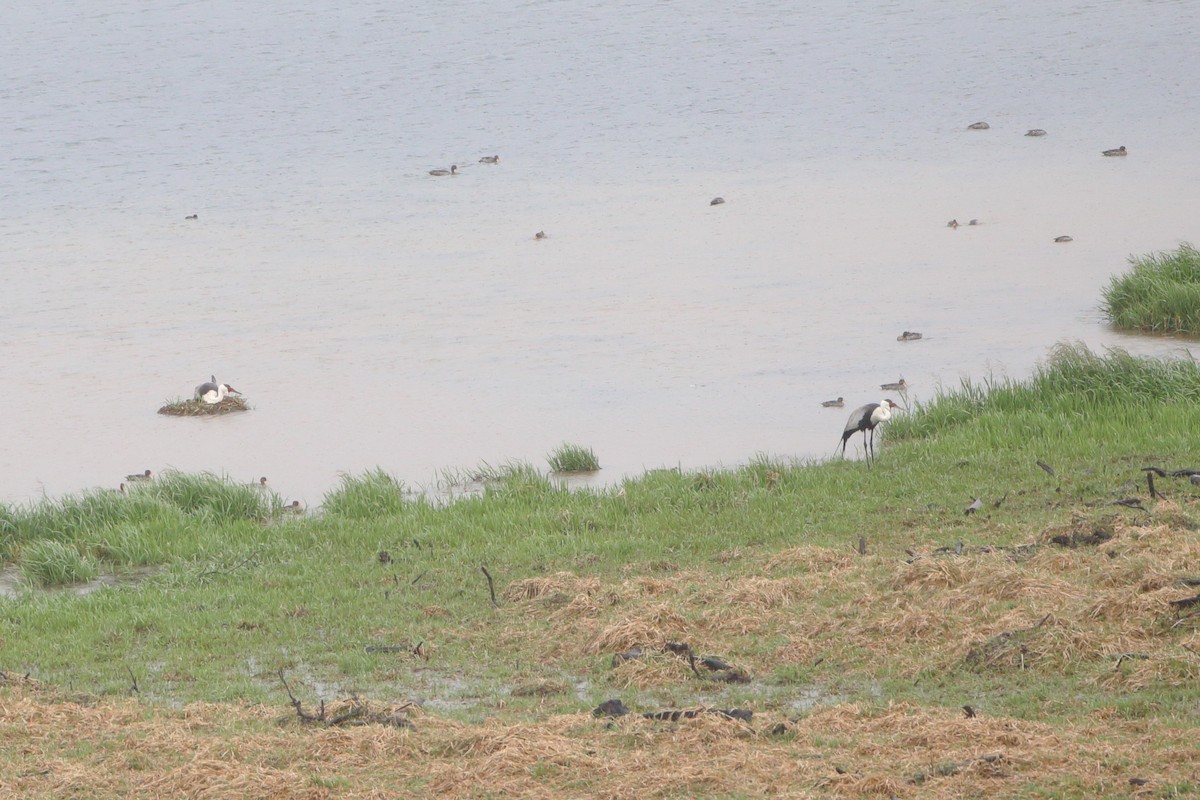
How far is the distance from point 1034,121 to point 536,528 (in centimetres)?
2159

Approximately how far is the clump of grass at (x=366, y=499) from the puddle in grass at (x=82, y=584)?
4.32 ft

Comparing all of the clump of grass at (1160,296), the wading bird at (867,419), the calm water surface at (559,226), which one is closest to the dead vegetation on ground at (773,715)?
the wading bird at (867,419)

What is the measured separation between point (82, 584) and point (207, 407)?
4.44 metres

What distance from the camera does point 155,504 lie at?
34.1ft

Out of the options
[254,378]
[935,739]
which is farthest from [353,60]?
[935,739]

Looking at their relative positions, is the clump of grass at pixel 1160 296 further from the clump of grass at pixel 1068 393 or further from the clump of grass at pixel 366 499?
the clump of grass at pixel 366 499

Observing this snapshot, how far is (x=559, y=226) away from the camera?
22.1 m

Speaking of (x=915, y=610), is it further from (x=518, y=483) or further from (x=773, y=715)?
(x=518, y=483)

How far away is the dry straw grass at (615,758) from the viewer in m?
4.98

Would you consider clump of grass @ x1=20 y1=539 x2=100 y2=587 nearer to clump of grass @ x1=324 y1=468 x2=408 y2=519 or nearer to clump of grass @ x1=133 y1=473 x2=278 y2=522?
clump of grass @ x1=133 y1=473 x2=278 y2=522

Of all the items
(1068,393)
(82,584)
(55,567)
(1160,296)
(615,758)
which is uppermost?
(615,758)

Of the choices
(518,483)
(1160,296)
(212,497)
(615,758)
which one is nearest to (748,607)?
(615,758)

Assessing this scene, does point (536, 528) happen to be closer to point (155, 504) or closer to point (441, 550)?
point (441, 550)

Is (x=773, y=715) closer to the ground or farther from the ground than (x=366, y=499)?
farther from the ground
